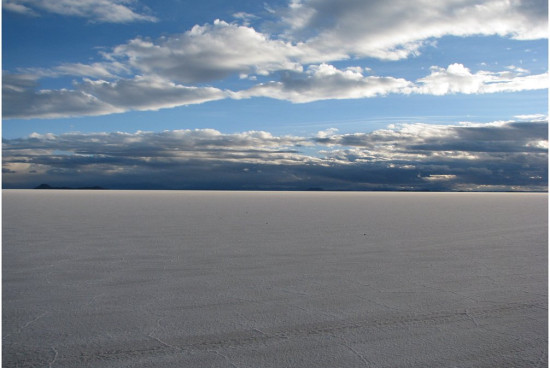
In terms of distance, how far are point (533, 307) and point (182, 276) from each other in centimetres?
392

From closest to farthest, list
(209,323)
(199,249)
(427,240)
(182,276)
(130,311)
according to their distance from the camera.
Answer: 1. (209,323)
2. (130,311)
3. (182,276)
4. (199,249)
5. (427,240)

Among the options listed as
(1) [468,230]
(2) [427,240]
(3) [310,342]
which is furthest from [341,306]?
(1) [468,230]

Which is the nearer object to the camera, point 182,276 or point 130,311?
point 130,311

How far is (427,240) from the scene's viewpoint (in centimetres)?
960

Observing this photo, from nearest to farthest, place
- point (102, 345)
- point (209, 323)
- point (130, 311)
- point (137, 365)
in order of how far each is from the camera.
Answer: point (137, 365)
point (102, 345)
point (209, 323)
point (130, 311)

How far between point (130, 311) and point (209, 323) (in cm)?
86

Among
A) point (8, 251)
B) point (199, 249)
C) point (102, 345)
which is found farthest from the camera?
point (199, 249)

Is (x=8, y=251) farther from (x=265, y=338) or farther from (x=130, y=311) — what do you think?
(x=265, y=338)

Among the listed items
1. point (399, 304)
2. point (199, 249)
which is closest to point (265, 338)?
point (399, 304)

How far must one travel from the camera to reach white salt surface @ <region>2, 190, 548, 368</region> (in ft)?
11.3

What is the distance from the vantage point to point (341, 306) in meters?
4.61

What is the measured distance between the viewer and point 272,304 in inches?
184

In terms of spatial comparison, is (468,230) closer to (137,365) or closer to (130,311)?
(130,311)

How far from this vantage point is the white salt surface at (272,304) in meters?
3.45
